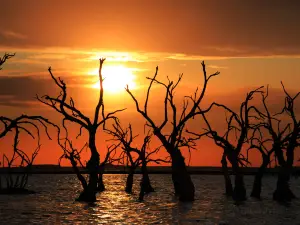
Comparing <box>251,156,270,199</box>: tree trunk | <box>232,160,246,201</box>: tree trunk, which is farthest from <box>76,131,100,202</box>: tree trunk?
<box>251,156,270,199</box>: tree trunk

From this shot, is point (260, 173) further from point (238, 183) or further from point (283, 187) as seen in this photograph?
point (283, 187)

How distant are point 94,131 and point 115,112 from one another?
6.20 ft

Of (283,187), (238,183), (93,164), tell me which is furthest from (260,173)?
(93,164)

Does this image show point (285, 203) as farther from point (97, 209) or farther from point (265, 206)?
point (97, 209)

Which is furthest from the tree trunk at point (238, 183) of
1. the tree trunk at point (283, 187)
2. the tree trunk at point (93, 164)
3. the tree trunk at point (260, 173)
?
the tree trunk at point (93, 164)

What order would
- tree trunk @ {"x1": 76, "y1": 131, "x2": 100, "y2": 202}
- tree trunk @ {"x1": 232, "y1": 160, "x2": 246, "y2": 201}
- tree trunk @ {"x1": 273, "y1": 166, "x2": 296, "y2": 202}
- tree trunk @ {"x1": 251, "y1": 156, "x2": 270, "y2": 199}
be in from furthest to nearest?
tree trunk @ {"x1": 273, "y1": 166, "x2": 296, "y2": 202}, tree trunk @ {"x1": 251, "y1": 156, "x2": 270, "y2": 199}, tree trunk @ {"x1": 232, "y1": 160, "x2": 246, "y2": 201}, tree trunk @ {"x1": 76, "y1": 131, "x2": 100, "y2": 202}

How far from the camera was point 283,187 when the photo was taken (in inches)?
1889

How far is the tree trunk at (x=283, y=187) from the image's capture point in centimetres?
4559

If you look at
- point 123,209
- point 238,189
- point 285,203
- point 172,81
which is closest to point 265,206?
point 285,203

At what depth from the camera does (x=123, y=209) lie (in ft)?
160

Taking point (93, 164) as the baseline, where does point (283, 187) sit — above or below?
below

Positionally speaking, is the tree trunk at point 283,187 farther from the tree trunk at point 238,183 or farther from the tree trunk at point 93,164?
the tree trunk at point 93,164

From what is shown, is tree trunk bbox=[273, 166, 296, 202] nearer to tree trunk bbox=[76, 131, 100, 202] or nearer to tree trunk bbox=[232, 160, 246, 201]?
tree trunk bbox=[232, 160, 246, 201]

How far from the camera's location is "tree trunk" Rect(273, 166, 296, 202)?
A: 45.6m
